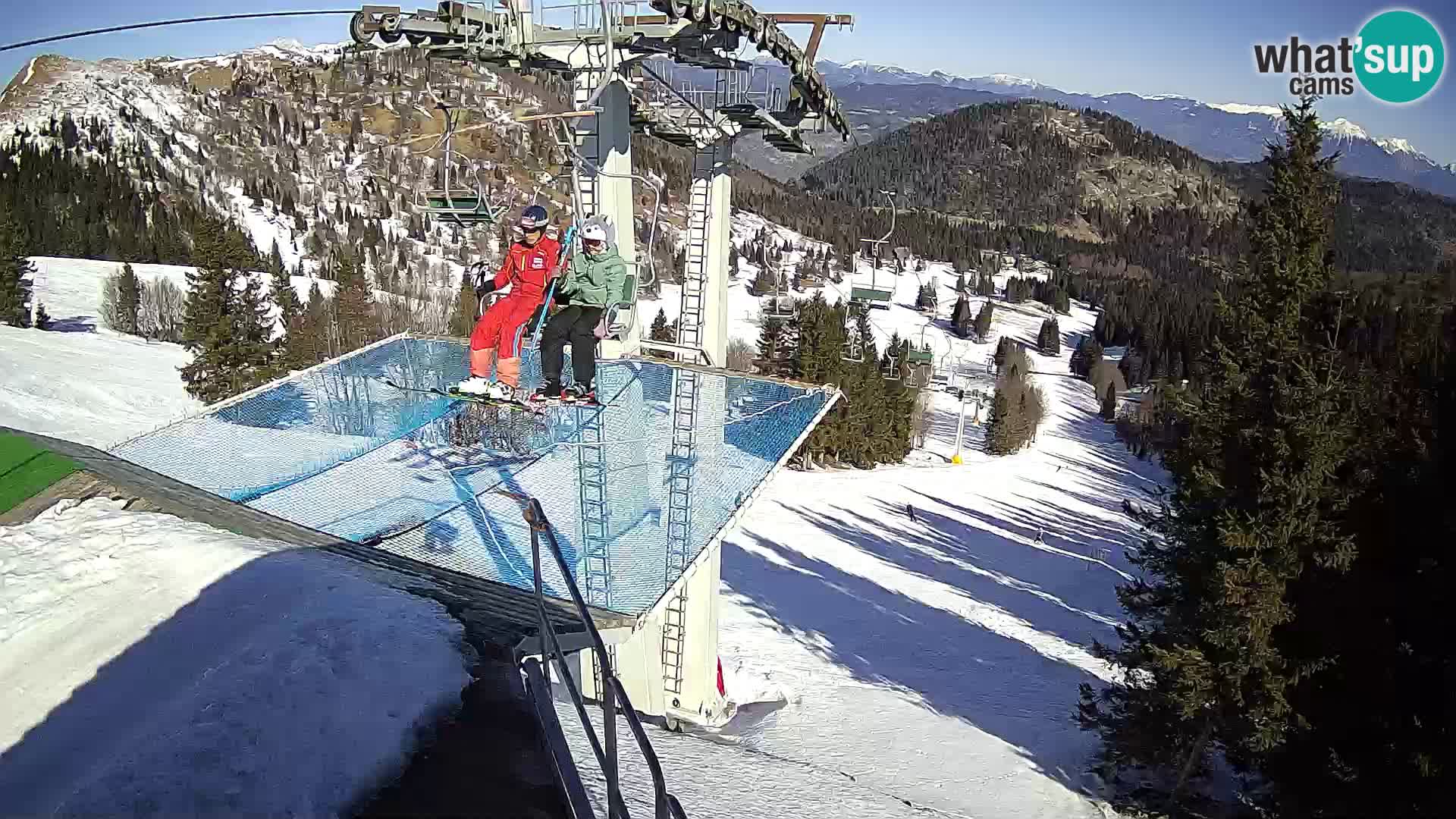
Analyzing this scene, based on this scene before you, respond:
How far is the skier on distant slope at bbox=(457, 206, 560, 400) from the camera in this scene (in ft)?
27.1

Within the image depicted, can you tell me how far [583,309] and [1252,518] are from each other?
10.6m

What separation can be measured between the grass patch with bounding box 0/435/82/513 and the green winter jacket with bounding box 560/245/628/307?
465 cm

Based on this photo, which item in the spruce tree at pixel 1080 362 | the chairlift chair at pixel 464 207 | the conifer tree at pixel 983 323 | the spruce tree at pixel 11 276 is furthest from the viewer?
the conifer tree at pixel 983 323

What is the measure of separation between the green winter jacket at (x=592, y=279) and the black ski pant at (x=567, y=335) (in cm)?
31

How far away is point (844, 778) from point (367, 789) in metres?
9.28

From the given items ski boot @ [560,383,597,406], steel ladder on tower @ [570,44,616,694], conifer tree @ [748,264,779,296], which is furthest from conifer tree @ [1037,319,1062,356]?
ski boot @ [560,383,597,406]

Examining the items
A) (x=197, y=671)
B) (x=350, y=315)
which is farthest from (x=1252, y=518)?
(x=350, y=315)

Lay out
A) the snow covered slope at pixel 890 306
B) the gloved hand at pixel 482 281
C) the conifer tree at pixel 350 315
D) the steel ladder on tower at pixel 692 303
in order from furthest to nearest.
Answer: the snow covered slope at pixel 890 306, the conifer tree at pixel 350 315, the steel ladder on tower at pixel 692 303, the gloved hand at pixel 482 281

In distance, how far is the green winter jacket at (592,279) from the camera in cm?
836

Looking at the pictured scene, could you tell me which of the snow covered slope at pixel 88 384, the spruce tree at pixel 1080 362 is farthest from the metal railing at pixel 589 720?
the spruce tree at pixel 1080 362

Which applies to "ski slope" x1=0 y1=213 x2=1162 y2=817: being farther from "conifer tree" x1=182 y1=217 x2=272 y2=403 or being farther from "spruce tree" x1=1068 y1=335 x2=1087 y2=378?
"spruce tree" x1=1068 y1=335 x2=1087 y2=378

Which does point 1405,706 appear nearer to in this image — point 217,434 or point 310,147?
point 217,434

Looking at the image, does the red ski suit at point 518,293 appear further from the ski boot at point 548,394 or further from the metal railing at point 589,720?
the metal railing at point 589,720

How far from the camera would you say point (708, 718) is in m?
12.8
